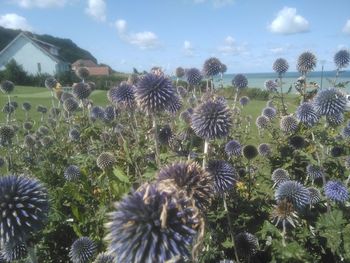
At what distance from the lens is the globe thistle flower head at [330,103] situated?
4223 mm

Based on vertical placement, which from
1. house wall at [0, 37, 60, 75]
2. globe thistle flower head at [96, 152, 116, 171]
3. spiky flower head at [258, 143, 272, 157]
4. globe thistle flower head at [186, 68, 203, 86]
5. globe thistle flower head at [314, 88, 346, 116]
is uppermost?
house wall at [0, 37, 60, 75]

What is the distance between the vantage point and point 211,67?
591 centimetres

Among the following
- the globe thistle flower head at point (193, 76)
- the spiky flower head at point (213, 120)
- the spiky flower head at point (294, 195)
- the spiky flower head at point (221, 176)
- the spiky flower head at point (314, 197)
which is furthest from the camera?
the globe thistle flower head at point (193, 76)

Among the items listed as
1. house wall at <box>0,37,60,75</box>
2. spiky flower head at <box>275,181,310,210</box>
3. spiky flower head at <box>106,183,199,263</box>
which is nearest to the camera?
spiky flower head at <box>106,183,199,263</box>

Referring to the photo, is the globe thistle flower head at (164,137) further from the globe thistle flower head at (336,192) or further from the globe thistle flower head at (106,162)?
the globe thistle flower head at (336,192)

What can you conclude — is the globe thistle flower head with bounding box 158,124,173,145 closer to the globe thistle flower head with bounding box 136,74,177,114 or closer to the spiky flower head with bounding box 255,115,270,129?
the globe thistle flower head with bounding box 136,74,177,114

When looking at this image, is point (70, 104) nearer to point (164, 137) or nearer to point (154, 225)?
point (164, 137)

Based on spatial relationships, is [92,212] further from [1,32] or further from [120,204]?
[1,32]

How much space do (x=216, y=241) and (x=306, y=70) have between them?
3.61 m

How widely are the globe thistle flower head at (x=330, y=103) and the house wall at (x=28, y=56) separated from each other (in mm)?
51258

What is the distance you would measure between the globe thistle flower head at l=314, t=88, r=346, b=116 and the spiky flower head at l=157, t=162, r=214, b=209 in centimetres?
264

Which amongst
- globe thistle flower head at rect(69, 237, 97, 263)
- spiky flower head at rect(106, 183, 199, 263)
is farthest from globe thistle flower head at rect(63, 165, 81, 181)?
spiky flower head at rect(106, 183, 199, 263)

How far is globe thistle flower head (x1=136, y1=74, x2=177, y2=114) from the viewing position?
3194mm

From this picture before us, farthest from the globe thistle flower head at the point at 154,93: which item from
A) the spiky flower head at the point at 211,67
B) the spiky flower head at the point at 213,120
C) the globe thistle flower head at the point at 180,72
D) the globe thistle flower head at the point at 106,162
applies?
the globe thistle flower head at the point at 180,72
